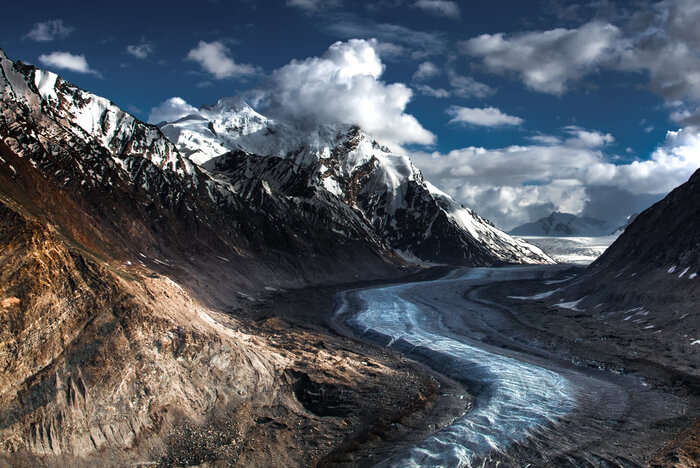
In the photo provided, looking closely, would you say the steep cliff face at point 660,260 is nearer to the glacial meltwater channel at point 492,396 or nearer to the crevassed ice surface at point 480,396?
the glacial meltwater channel at point 492,396

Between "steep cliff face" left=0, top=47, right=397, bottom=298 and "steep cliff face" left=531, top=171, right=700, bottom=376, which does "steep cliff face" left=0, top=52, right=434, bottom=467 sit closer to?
"steep cliff face" left=531, top=171, right=700, bottom=376

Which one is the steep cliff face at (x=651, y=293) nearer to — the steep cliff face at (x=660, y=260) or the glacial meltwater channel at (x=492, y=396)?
the steep cliff face at (x=660, y=260)

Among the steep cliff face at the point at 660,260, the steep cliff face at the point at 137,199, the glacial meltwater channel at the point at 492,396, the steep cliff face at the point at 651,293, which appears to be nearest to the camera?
the glacial meltwater channel at the point at 492,396

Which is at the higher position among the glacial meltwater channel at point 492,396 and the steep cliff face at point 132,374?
the steep cliff face at point 132,374

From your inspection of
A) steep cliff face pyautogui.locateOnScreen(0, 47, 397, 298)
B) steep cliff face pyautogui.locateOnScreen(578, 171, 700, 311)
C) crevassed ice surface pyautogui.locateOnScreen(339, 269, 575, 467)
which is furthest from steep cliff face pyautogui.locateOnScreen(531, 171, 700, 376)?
steep cliff face pyautogui.locateOnScreen(0, 47, 397, 298)

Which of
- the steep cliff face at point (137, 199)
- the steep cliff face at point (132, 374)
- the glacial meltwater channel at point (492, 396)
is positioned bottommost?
the glacial meltwater channel at point (492, 396)

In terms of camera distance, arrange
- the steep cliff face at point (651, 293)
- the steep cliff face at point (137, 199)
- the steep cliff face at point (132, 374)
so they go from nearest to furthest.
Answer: the steep cliff face at point (132, 374)
the steep cliff face at point (651, 293)
the steep cliff face at point (137, 199)

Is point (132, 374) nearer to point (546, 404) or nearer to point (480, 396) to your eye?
point (480, 396)

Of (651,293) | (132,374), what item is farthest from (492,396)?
(651,293)

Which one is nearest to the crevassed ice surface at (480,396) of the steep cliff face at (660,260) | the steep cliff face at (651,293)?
the steep cliff face at (651,293)

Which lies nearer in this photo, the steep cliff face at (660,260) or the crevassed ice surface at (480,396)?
the crevassed ice surface at (480,396)
